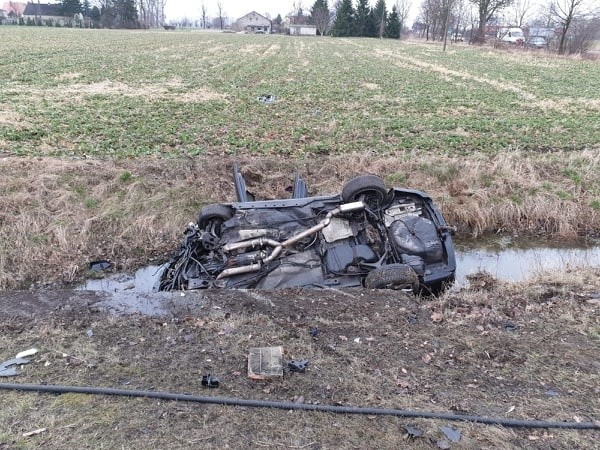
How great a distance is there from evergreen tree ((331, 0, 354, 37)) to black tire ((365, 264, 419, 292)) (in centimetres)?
6978

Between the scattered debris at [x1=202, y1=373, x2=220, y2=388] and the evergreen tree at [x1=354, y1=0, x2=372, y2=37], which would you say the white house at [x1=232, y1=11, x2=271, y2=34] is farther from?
the scattered debris at [x1=202, y1=373, x2=220, y2=388]

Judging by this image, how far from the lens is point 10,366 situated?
4.38 m

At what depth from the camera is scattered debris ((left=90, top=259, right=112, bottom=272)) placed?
776cm

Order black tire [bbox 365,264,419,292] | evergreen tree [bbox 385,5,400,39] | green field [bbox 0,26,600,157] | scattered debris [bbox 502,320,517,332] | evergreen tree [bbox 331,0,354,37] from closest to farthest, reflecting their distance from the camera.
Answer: scattered debris [bbox 502,320,517,332]
black tire [bbox 365,264,419,292]
green field [bbox 0,26,600,157]
evergreen tree [bbox 331,0,354,37]
evergreen tree [bbox 385,5,400,39]

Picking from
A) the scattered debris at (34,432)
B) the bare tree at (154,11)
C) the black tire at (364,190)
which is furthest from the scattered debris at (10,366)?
the bare tree at (154,11)

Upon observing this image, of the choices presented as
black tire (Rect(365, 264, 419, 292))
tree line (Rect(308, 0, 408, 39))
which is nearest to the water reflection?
black tire (Rect(365, 264, 419, 292))

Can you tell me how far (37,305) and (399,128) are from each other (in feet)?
34.7

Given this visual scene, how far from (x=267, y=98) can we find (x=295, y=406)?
1549 centimetres

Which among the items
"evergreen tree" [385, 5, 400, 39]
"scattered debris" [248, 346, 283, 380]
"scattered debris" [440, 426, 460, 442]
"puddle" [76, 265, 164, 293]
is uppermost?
"evergreen tree" [385, 5, 400, 39]

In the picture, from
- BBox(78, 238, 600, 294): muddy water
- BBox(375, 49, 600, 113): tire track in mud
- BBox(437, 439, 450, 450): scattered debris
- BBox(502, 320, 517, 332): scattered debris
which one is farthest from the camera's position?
BBox(375, 49, 600, 113): tire track in mud

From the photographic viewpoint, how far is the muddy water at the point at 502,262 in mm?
7457

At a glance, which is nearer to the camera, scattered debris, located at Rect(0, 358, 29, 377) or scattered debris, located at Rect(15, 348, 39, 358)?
scattered debris, located at Rect(0, 358, 29, 377)

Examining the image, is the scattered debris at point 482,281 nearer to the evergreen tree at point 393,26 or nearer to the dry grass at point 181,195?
A: the dry grass at point 181,195

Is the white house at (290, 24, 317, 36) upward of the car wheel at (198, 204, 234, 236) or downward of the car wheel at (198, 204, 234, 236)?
upward
